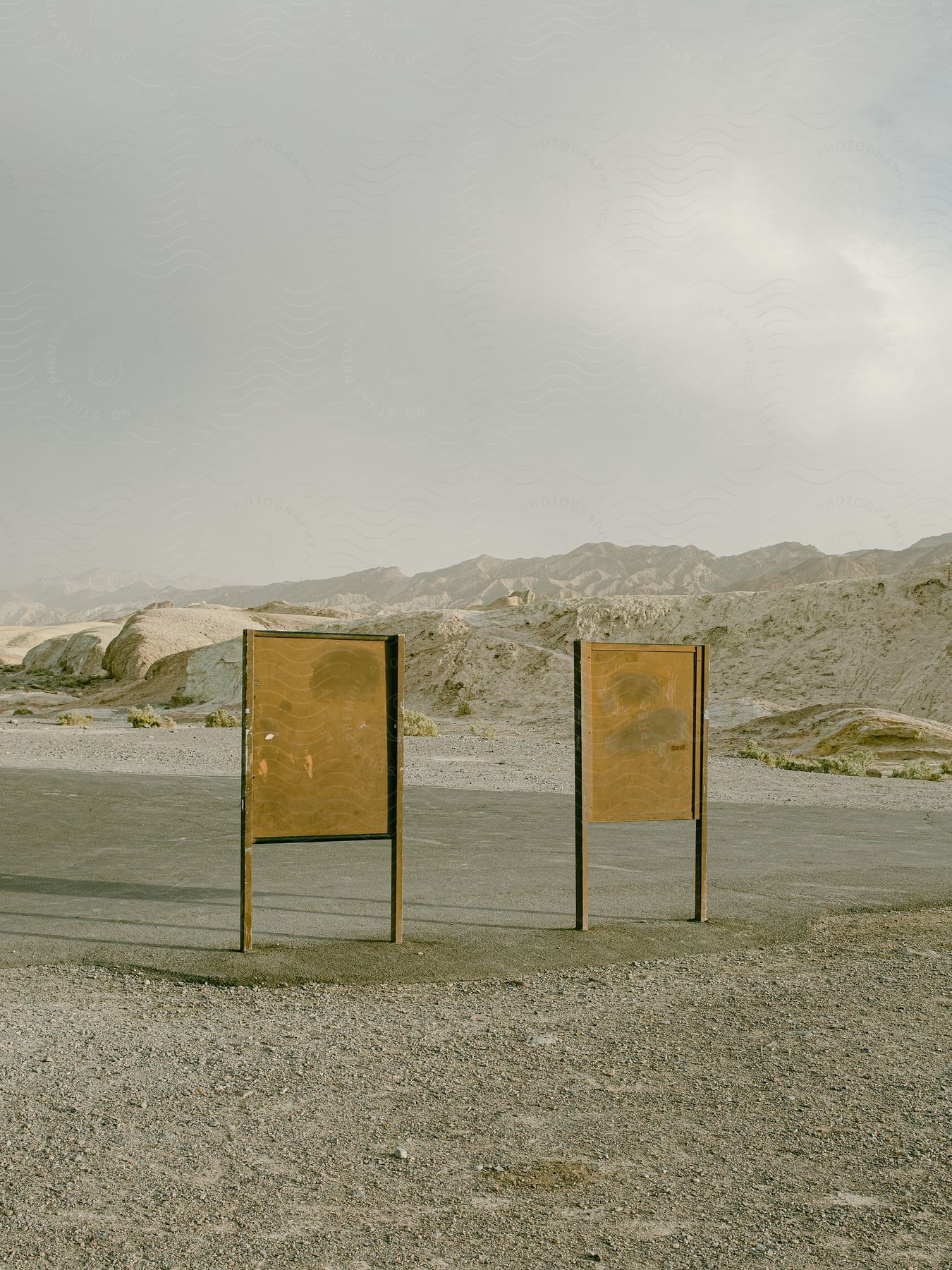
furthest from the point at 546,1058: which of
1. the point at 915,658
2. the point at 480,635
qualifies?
the point at 480,635

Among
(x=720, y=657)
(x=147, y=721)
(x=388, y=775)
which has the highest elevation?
(x=720, y=657)

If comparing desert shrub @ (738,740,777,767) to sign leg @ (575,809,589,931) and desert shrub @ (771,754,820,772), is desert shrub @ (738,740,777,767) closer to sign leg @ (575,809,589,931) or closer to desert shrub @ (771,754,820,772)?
desert shrub @ (771,754,820,772)

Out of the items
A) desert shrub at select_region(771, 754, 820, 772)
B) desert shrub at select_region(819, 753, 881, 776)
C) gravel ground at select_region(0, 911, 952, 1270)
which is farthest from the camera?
desert shrub at select_region(771, 754, 820, 772)

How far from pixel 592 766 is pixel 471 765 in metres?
13.6

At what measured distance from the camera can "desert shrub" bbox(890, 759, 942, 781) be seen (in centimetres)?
2048

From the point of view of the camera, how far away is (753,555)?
160125 millimetres

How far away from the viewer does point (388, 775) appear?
711 centimetres

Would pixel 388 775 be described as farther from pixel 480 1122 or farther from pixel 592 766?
pixel 480 1122

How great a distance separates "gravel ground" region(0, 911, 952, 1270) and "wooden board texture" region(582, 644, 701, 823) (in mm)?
1699

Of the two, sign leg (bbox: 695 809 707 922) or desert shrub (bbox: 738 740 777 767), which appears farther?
desert shrub (bbox: 738 740 777 767)

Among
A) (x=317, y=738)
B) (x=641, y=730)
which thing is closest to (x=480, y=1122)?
(x=317, y=738)

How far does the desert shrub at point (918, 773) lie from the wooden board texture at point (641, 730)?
46.1 feet

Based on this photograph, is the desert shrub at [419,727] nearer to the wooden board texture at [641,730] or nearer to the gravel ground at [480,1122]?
the wooden board texture at [641,730]

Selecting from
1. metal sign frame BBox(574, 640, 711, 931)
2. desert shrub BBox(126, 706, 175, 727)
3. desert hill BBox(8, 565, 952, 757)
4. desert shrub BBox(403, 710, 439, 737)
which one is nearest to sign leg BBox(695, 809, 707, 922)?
metal sign frame BBox(574, 640, 711, 931)
